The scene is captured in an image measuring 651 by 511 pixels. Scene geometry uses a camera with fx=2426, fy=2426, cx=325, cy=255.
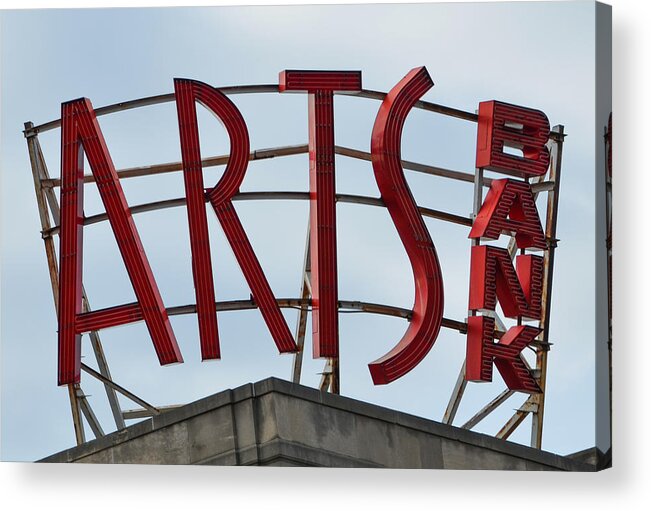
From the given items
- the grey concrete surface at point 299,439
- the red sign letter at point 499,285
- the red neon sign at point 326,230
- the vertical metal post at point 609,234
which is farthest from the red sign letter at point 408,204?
→ the vertical metal post at point 609,234

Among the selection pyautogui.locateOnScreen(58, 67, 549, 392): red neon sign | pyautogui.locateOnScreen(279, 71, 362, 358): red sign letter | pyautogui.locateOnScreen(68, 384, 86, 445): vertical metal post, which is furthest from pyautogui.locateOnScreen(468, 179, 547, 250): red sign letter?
pyautogui.locateOnScreen(68, 384, 86, 445): vertical metal post

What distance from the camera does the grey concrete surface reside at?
23625 millimetres

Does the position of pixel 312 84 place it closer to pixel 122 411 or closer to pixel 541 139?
pixel 541 139

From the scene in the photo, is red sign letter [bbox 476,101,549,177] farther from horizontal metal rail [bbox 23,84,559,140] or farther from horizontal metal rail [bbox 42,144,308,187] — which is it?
→ horizontal metal rail [bbox 42,144,308,187]

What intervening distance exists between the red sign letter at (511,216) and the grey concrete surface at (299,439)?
208cm

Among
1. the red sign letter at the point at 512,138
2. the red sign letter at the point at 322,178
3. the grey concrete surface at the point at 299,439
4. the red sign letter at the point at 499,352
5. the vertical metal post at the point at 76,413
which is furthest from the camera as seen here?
the vertical metal post at the point at 76,413

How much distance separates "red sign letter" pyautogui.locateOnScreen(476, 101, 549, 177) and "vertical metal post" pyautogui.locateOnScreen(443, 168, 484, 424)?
20 cm

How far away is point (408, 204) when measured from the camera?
978 inches

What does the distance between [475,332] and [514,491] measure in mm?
1738

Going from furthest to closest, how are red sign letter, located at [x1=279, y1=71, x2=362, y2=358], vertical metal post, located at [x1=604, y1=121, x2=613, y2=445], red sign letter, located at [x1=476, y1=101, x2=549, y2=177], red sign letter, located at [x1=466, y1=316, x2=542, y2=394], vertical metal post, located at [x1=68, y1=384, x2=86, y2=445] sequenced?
vertical metal post, located at [x1=68, y1=384, x2=86, y2=445] → red sign letter, located at [x1=476, y1=101, x2=549, y2=177] → red sign letter, located at [x1=279, y1=71, x2=362, y2=358] → red sign letter, located at [x1=466, y1=316, x2=542, y2=394] → vertical metal post, located at [x1=604, y1=121, x2=613, y2=445]

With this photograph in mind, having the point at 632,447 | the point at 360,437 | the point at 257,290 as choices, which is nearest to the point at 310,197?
the point at 257,290

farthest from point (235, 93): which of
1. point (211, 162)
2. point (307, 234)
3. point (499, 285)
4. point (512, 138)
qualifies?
point (499, 285)

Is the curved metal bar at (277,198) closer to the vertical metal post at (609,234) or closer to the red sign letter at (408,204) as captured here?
the red sign letter at (408,204)

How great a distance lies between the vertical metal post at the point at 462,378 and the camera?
82.2ft
